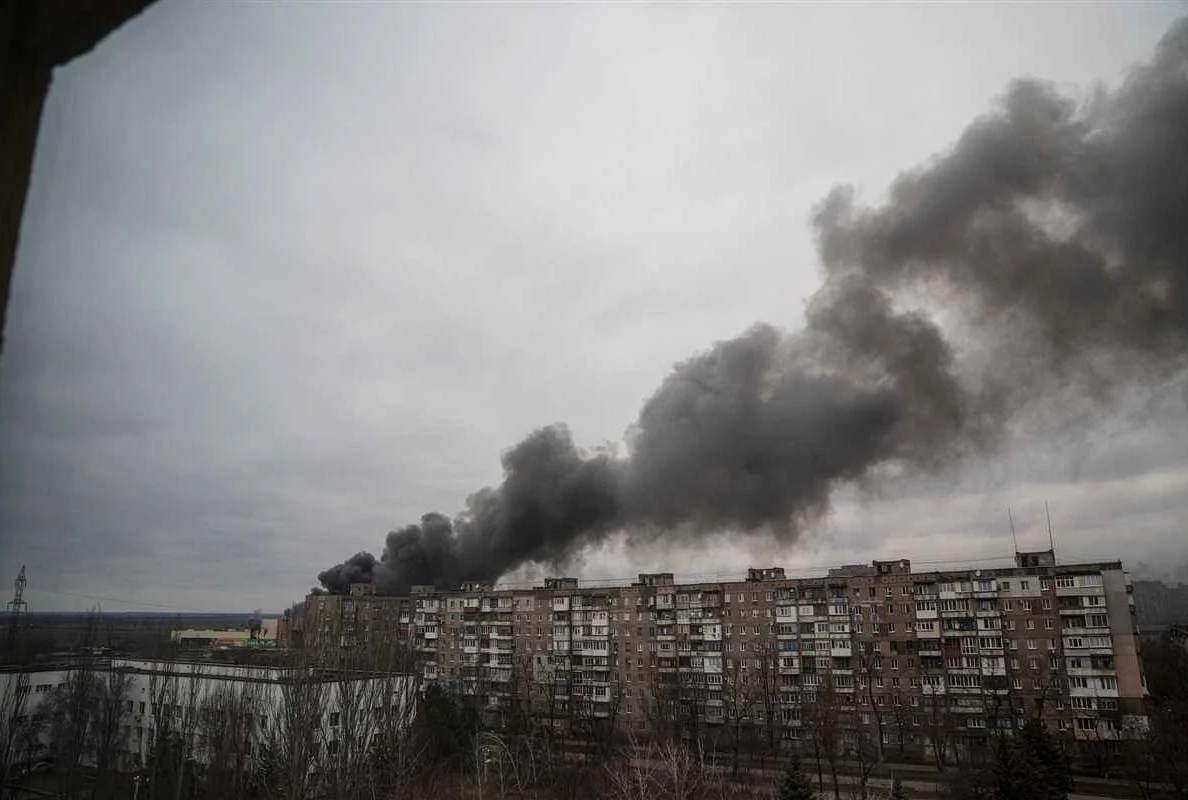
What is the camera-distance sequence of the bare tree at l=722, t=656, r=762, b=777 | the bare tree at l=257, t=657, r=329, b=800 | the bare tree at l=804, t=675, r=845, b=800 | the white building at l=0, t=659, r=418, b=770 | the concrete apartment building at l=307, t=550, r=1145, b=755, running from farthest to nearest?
the bare tree at l=722, t=656, r=762, b=777 → the concrete apartment building at l=307, t=550, r=1145, b=755 → the bare tree at l=804, t=675, r=845, b=800 → the white building at l=0, t=659, r=418, b=770 → the bare tree at l=257, t=657, r=329, b=800

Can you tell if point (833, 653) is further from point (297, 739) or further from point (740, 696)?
point (297, 739)

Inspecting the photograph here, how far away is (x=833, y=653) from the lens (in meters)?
34.1

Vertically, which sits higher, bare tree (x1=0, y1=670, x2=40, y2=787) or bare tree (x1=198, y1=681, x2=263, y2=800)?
bare tree (x1=0, y1=670, x2=40, y2=787)

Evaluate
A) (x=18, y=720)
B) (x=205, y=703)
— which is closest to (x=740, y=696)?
(x=205, y=703)

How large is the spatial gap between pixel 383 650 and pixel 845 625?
22097 millimetres

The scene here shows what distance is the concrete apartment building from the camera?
29969 millimetres

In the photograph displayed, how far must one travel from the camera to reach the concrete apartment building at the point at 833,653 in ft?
98.3

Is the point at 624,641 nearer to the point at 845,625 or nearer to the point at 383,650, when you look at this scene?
the point at 845,625

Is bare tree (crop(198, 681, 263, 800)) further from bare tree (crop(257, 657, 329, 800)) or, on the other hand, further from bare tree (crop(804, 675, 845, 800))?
bare tree (crop(804, 675, 845, 800))

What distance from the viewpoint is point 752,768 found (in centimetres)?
2922

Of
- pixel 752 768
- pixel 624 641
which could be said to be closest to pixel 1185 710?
pixel 752 768

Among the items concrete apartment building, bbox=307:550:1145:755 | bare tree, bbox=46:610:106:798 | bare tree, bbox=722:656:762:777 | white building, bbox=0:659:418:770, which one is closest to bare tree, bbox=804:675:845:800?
concrete apartment building, bbox=307:550:1145:755

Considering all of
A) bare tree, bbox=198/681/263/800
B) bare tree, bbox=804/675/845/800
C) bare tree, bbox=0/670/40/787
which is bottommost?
bare tree, bbox=804/675/845/800

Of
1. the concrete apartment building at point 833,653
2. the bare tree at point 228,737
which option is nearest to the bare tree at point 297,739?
the bare tree at point 228,737
